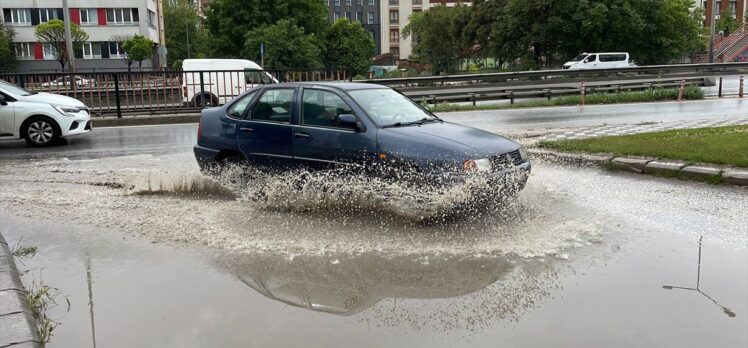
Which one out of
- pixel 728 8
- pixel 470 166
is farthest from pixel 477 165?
pixel 728 8

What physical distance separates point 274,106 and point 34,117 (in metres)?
7.68

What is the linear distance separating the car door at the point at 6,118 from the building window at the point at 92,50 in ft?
206

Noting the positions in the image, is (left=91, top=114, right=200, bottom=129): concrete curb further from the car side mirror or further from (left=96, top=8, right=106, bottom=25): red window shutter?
(left=96, top=8, right=106, bottom=25): red window shutter

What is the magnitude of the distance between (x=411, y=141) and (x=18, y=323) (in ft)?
12.9

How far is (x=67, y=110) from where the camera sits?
1357 cm

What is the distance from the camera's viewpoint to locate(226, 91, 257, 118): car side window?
8188 mm

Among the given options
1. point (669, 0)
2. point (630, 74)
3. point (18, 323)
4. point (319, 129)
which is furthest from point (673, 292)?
point (669, 0)

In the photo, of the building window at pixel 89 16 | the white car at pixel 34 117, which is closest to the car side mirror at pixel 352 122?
the white car at pixel 34 117

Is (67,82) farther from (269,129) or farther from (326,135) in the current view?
(326,135)

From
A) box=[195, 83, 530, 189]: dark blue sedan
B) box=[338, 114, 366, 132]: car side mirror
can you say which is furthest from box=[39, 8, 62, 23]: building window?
box=[338, 114, 366, 132]: car side mirror

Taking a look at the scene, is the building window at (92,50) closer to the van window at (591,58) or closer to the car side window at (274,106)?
the van window at (591,58)

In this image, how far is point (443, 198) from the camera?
6367 millimetres

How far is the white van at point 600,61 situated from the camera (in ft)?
149

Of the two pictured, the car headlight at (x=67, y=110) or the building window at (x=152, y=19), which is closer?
the car headlight at (x=67, y=110)
